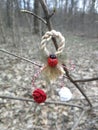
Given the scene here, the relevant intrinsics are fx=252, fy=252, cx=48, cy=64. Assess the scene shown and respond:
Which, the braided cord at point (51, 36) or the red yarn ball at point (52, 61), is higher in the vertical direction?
the braided cord at point (51, 36)

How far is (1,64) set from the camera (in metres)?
5.10

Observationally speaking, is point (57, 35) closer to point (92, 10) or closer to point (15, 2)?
point (15, 2)

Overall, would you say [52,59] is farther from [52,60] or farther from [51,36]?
[51,36]

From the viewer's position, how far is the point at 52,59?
1445 millimetres

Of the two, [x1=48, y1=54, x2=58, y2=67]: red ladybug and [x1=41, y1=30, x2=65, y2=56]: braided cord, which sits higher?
[x1=41, y1=30, x2=65, y2=56]: braided cord

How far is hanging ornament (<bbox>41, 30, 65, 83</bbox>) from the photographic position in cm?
143

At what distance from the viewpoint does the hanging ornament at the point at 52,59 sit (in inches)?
56.2

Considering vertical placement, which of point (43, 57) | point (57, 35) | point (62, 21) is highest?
point (57, 35)

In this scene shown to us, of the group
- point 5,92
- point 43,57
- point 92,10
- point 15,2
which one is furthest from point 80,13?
point 43,57

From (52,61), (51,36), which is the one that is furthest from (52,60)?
(51,36)

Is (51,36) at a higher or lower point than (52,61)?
higher

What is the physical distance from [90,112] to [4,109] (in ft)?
3.39

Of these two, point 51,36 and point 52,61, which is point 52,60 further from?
point 51,36

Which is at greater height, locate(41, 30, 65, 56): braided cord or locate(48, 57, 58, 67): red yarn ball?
locate(41, 30, 65, 56): braided cord
